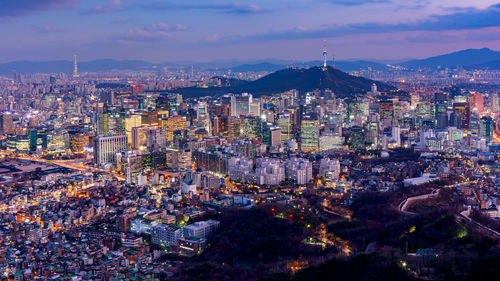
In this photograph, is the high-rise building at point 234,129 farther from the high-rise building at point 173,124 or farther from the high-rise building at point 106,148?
the high-rise building at point 106,148

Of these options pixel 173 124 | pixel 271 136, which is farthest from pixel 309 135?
pixel 173 124

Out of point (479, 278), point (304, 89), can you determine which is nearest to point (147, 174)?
point (479, 278)

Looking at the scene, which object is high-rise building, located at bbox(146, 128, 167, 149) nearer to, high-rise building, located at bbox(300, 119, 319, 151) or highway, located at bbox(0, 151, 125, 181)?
highway, located at bbox(0, 151, 125, 181)

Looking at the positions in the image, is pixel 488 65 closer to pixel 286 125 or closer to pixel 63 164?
pixel 286 125

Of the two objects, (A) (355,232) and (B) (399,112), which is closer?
(A) (355,232)

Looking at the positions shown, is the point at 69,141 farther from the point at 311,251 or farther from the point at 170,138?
the point at 311,251

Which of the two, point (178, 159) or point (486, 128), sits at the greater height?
point (486, 128)
